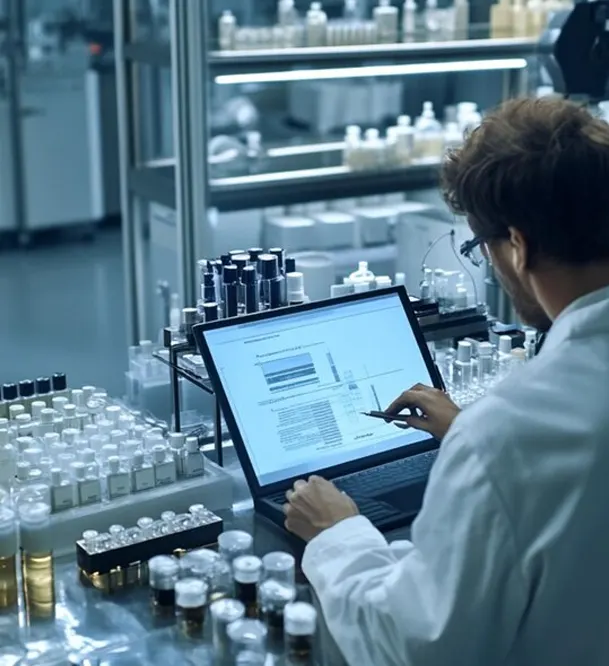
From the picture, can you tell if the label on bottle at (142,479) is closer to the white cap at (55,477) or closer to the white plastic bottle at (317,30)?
the white cap at (55,477)

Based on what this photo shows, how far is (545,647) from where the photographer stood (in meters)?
1.14

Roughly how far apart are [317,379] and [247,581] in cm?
37

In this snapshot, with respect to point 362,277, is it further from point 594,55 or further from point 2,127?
point 2,127

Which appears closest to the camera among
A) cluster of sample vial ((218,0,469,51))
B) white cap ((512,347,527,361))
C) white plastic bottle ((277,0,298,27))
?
white cap ((512,347,527,361))

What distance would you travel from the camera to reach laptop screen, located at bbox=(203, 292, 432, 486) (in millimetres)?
1624

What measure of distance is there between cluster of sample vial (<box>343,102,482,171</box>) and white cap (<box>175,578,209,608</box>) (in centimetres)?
276

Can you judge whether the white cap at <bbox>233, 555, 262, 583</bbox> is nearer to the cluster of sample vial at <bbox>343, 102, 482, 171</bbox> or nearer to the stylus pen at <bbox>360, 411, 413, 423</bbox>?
the stylus pen at <bbox>360, 411, 413, 423</bbox>

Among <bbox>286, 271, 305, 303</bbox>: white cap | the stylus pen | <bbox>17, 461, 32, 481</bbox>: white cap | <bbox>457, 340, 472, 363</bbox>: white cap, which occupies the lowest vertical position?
<bbox>17, 461, 32, 481</bbox>: white cap

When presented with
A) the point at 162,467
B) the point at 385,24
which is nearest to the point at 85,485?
the point at 162,467

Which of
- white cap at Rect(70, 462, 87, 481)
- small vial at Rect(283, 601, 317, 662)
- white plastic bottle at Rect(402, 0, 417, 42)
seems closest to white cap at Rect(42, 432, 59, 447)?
white cap at Rect(70, 462, 87, 481)

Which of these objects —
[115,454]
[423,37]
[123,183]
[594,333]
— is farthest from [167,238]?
[594,333]

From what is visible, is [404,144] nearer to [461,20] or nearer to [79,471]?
[461,20]

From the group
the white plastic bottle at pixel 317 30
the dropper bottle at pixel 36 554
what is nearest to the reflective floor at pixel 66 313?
the white plastic bottle at pixel 317 30

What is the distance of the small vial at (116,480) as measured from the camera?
1597 millimetres
